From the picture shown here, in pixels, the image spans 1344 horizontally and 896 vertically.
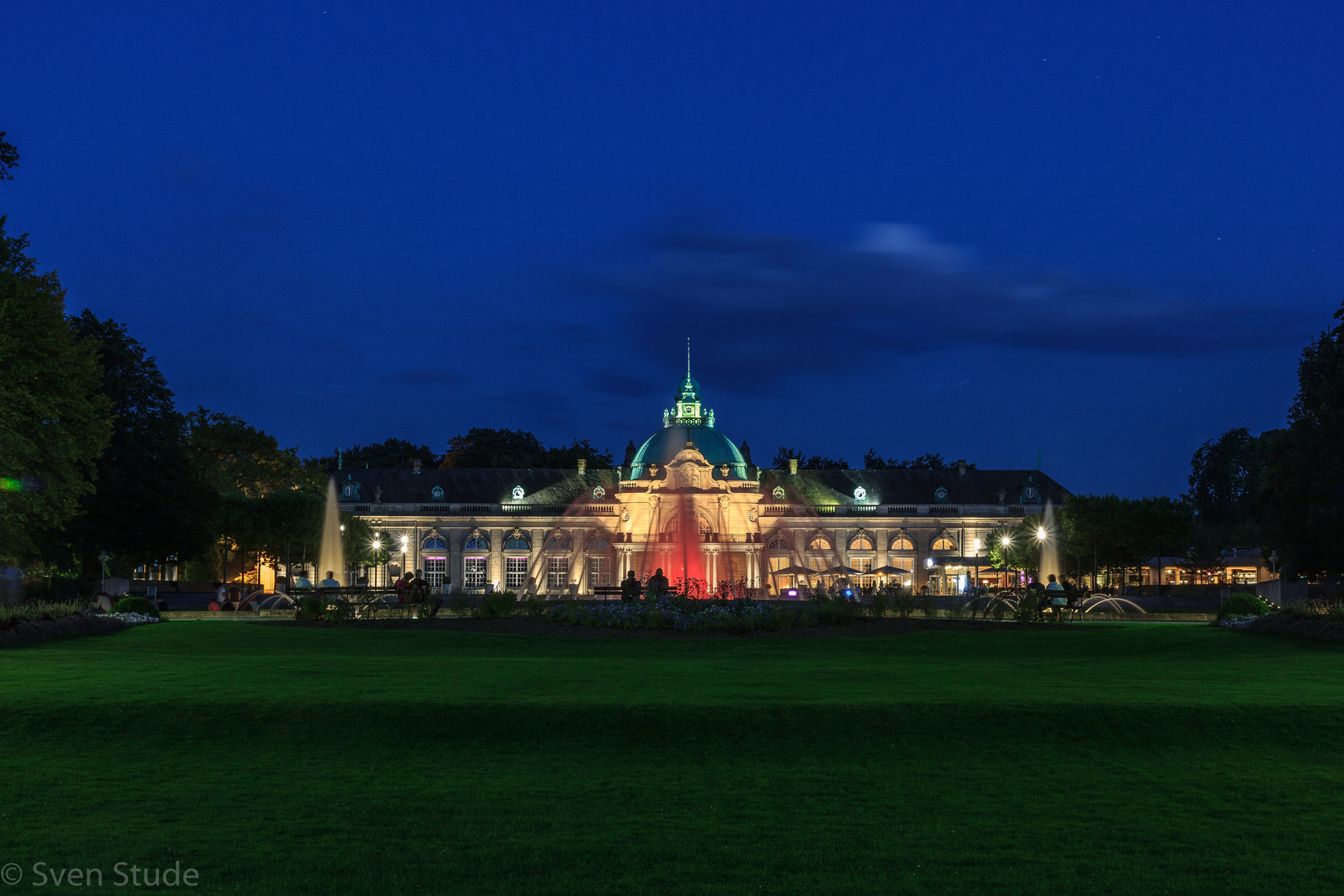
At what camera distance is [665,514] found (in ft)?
336

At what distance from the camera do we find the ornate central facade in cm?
10306

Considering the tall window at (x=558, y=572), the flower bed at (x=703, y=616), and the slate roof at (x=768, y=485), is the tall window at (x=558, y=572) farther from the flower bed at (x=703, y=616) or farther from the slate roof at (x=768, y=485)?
the flower bed at (x=703, y=616)

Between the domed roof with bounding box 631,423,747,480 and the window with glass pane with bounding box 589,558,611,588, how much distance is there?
8289 millimetres

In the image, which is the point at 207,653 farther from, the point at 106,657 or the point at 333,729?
the point at 333,729

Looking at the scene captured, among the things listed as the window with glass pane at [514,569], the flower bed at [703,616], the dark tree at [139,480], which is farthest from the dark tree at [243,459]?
the flower bed at [703,616]

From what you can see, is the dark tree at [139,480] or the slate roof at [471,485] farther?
the slate roof at [471,485]

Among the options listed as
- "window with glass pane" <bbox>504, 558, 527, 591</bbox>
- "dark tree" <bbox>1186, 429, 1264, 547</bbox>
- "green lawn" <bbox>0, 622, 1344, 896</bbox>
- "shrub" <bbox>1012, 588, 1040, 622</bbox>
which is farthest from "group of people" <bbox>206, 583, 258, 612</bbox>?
"dark tree" <bbox>1186, 429, 1264, 547</bbox>

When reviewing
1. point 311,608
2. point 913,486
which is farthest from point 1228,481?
point 311,608

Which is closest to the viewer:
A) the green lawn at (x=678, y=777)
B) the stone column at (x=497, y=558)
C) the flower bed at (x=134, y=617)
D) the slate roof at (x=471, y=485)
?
the green lawn at (x=678, y=777)

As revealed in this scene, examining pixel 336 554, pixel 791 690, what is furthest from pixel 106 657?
pixel 336 554

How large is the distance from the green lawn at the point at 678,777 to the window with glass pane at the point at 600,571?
82230 mm

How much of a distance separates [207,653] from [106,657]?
1926mm

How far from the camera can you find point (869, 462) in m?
146

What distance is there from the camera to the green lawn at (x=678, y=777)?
9.87 metres
